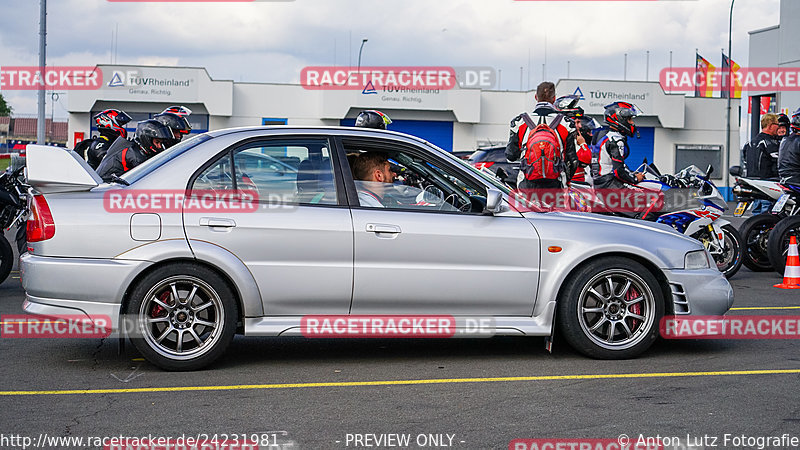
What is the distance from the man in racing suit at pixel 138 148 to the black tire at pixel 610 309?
167 inches

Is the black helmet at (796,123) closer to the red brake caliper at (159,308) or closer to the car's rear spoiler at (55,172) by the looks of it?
the red brake caliper at (159,308)

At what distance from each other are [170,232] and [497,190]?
2076 mm

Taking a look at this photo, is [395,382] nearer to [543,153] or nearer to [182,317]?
[182,317]

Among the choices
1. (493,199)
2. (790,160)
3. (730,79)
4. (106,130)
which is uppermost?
(730,79)

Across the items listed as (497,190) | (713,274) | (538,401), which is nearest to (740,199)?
(713,274)

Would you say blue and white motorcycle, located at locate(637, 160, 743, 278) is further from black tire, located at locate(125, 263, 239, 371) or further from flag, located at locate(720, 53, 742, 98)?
flag, located at locate(720, 53, 742, 98)

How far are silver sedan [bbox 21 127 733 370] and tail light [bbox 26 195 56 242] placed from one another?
14 millimetres

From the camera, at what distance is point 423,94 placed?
41719 millimetres

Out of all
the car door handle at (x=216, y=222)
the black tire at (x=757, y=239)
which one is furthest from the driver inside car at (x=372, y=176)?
the black tire at (x=757, y=239)

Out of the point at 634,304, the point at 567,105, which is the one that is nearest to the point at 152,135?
the point at 567,105

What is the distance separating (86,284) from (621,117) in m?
6.81

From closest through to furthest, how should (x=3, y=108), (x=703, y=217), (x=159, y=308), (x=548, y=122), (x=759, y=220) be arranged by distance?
(x=159, y=308) → (x=548, y=122) → (x=703, y=217) → (x=759, y=220) → (x=3, y=108)

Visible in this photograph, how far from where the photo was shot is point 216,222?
578 cm

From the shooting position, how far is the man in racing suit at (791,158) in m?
11.4
